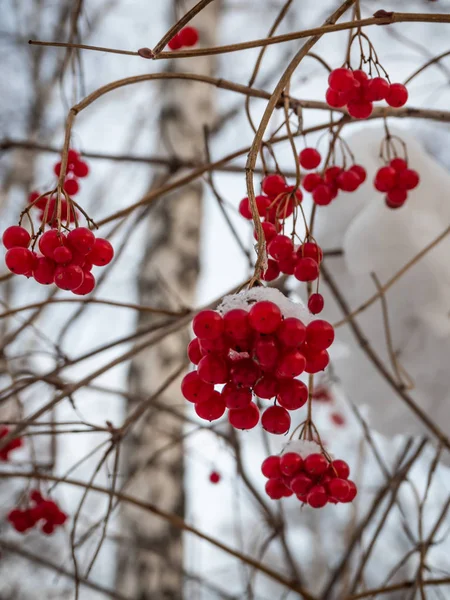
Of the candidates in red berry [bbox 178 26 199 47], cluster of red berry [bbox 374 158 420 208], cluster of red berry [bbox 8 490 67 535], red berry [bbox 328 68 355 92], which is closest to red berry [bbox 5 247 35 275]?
A: red berry [bbox 328 68 355 92]

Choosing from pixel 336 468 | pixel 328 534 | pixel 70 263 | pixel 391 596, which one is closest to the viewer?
pixel 70 263

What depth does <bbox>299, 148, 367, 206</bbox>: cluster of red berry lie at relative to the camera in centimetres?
78

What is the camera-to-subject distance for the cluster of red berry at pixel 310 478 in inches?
22.9

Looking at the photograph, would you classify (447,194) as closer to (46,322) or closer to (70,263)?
(70,263)

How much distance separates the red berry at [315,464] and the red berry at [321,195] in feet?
1.11

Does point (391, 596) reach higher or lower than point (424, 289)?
higher

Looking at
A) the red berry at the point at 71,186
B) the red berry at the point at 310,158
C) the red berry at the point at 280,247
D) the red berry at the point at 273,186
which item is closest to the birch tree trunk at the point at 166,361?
the red berry at the point at 71,186

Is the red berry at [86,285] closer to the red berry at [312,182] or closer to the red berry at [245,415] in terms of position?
the red berry at [245,415]

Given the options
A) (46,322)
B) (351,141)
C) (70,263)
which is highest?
(46,322)

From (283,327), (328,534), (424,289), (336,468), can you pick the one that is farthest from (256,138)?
(328,534)

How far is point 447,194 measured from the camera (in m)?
1.20

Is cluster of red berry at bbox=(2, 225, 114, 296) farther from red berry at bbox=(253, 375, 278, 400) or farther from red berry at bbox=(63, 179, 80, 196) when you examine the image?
red berry at bbox=(63, 179, 80, 196)

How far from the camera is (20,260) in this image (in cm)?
53

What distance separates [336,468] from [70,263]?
0.35 meters
